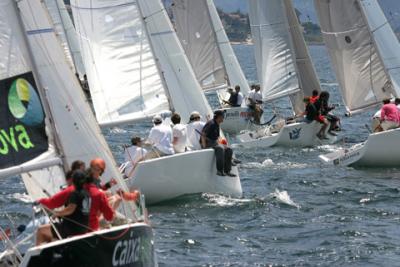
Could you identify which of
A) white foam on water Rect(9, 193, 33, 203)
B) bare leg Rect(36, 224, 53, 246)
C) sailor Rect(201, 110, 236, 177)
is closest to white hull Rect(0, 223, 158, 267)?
bare leg Rect(36, 224, 53, 246)

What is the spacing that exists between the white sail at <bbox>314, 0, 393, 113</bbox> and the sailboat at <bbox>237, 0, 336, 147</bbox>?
261cm

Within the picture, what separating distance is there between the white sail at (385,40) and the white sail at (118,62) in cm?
678

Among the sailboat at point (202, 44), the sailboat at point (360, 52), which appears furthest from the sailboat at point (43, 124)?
the sailboat at point (202, 44)

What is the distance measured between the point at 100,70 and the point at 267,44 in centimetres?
1148

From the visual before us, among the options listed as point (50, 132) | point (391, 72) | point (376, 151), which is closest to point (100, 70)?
point (376, 151)

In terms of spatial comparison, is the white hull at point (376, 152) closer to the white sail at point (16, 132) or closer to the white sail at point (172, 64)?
the white sail at point (172, 64)

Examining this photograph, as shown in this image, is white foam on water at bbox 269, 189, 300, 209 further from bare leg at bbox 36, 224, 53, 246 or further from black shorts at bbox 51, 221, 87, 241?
bare leg at bbox 36, 224, 53, 246

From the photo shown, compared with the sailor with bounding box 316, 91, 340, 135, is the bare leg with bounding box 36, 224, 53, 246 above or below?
above

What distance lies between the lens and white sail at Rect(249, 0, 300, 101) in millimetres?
32406

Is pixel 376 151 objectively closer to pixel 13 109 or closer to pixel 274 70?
pixel 274 70

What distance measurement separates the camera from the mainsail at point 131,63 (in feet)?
72.4

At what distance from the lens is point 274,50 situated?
32.9 meters

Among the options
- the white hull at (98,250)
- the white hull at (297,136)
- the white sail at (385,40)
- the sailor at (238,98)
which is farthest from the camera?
the sailor at (238,98)

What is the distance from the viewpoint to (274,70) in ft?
108
